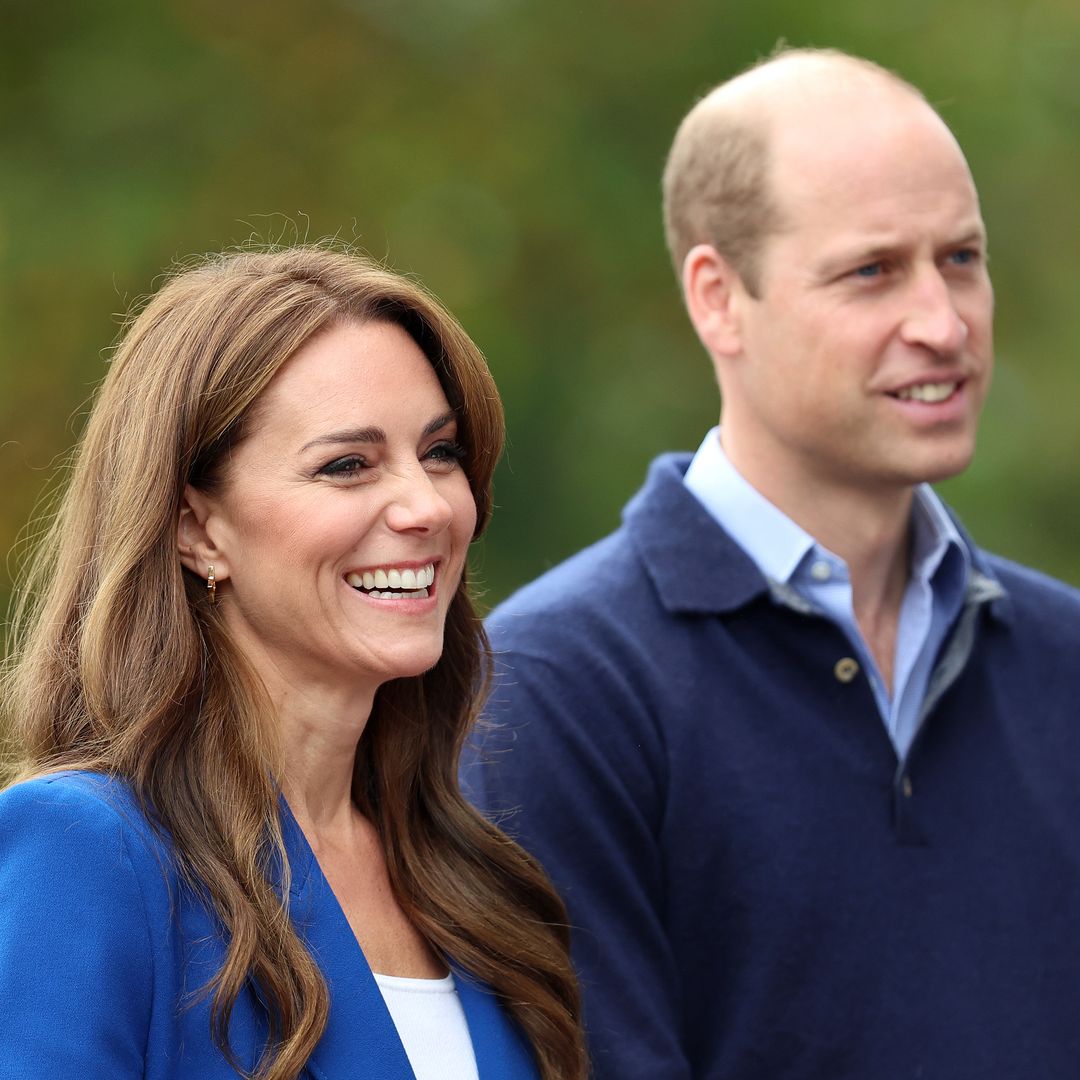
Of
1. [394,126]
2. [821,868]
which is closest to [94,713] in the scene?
[821,868]

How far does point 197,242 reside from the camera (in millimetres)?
6508

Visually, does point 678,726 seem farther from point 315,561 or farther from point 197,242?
→ point 197,242

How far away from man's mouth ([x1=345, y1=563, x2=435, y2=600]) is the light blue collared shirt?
88cm

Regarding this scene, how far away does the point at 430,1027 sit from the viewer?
223cm

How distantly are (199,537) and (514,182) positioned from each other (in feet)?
16.2

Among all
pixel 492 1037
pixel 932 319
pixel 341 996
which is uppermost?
pixel 932 319

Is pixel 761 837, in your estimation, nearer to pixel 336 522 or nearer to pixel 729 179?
pixel 336 522

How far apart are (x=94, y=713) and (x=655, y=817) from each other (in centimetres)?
95

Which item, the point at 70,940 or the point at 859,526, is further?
the point at 859,526

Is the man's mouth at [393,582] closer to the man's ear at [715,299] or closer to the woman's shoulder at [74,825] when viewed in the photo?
the woman's shoulder at [74,825]

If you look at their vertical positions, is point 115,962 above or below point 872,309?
below

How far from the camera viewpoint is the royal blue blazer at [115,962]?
1882 mm

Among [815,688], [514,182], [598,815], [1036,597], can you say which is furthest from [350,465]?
[514,182]

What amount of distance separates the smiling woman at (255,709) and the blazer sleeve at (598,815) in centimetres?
25
